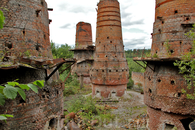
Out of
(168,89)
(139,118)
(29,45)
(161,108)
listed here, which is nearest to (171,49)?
(168,89)

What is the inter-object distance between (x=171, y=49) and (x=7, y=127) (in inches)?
334

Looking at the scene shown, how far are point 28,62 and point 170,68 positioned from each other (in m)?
7.11

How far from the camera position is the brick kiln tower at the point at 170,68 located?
26.8 feet

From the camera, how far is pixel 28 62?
561 centimetres

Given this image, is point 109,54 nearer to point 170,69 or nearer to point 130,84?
point 170,69

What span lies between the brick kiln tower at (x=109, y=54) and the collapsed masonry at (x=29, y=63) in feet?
31.5

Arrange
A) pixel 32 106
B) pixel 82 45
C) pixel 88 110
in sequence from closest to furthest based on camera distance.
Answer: pixel 32 106, pixel 88 110, pixel 82 45

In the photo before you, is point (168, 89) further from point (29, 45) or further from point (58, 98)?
point (29, 45)

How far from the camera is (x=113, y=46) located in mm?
16766

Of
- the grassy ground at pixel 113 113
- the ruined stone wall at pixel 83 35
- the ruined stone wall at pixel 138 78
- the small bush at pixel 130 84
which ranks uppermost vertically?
the ruined stone wall at pixel 83 35

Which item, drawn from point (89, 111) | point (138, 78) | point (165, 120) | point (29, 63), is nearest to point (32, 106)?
point (29, 63)

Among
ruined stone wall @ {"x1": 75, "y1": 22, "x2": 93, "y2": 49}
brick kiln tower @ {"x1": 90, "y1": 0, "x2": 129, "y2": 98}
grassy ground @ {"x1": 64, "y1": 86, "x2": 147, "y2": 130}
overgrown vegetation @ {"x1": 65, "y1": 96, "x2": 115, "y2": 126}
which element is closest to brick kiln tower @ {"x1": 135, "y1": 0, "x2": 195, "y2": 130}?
grassy ground @ {"x1": 64, "y1": 86, "x2": 147, "y2": 130}

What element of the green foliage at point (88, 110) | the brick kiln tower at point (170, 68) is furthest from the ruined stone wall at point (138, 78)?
the brick kiln tower at point (170, 68)

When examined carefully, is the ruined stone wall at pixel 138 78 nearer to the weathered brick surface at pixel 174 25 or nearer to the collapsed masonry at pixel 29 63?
the weathered brick surface at pixel 174 25
